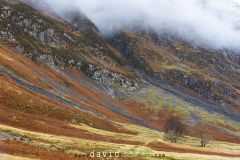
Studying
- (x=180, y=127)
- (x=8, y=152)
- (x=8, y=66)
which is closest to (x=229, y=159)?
(x=8, y=152)

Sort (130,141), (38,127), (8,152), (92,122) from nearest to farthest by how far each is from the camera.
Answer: (8,152) → (38,127) → (130,141) → (92,122)

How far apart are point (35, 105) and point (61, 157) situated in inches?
3140

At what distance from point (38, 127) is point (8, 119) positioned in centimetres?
746

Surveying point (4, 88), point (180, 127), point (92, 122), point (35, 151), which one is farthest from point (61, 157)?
point (180, 127)

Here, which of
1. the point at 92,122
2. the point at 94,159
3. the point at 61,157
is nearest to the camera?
the point at 61,157

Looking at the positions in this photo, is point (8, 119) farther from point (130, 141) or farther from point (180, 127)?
point (180, 127)

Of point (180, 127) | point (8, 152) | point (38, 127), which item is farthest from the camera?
point (180, 127)

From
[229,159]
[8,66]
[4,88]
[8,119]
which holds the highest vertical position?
[8,66]

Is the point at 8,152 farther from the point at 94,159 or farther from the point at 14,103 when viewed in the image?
the point at 14,103

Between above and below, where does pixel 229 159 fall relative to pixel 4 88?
below

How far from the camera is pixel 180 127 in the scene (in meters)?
185

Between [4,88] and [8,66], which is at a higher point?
[8,66]

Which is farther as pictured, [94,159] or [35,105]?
[35,105]

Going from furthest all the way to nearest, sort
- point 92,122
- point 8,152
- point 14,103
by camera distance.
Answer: point 92,122, point 14,103, point 8,152
